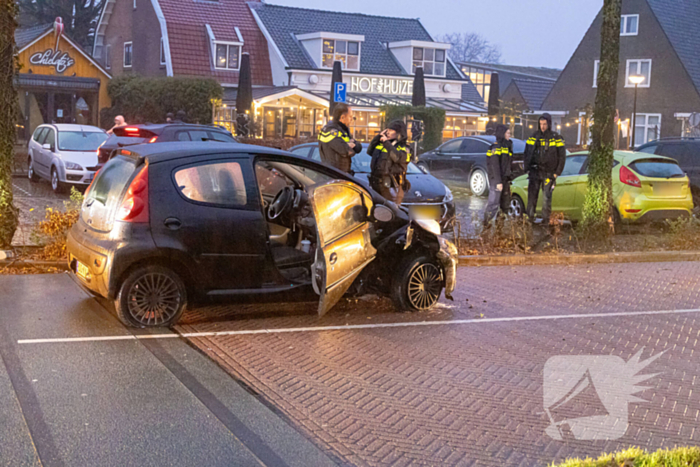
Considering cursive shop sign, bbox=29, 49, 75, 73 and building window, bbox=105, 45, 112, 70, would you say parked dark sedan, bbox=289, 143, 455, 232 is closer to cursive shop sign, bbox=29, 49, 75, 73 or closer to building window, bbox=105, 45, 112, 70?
cursive shop sign, bbox=29, 49, 75, 73

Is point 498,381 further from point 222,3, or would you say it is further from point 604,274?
point 222,3

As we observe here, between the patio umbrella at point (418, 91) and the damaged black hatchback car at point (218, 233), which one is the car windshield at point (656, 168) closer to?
the damaged black hatchback car at point (218, 233)

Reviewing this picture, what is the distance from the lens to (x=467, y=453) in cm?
479

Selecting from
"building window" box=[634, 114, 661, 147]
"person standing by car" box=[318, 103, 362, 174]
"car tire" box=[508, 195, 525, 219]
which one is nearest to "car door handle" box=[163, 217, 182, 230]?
"person standing by car" box=[318, 103, 362, 174]

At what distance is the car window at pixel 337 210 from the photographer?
7219 millimetres

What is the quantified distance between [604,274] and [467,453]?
7.18 meters

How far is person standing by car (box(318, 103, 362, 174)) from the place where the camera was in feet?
34.5

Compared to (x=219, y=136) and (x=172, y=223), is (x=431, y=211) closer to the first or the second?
(x=172, y=223)

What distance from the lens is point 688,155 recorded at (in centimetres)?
1792

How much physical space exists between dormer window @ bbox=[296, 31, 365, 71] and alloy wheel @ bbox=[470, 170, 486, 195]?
73.9ft

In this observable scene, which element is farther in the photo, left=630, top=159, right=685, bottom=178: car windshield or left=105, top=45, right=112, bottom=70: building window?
left=105, top=45, right=112, bottom=70: building window

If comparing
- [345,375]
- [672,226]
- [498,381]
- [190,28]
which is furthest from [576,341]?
[190,28]

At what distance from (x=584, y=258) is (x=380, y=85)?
34.9m

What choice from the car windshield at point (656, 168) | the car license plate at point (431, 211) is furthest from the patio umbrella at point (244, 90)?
the car license plate at point (431, 211)
